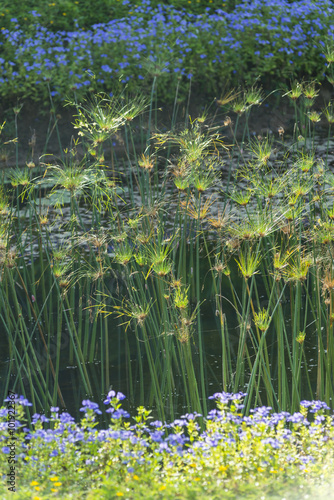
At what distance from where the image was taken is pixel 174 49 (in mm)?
7363

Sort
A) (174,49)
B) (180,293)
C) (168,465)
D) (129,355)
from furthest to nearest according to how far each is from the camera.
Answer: (174,49) → (129,355) → (180,293) → (168,465)

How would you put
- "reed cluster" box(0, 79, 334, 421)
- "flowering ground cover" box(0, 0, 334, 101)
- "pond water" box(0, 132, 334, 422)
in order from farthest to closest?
1. "flowering ground cover" box(0, 0, 334, 101)
2. "pond water" box(0, 132, 334, 422)
3. "reed cluster" box(0, 79, 334, 421)

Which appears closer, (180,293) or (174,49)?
(180,293)

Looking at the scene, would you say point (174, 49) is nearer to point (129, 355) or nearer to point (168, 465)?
point (129, 355)

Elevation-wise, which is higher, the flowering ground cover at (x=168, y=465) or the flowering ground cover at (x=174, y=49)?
the flowering ground cover at (x=174, y=49)

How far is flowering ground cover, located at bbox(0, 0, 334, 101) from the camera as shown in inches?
280

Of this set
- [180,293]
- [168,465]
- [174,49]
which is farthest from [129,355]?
[174,49]

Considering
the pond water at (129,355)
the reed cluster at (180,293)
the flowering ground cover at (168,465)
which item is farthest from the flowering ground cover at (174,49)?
the flowering ground cover at (168,465)

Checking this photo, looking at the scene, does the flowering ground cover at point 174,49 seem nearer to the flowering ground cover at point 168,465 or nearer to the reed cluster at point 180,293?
the reed cluster at point 180,293

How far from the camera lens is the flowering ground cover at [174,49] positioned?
711 cm

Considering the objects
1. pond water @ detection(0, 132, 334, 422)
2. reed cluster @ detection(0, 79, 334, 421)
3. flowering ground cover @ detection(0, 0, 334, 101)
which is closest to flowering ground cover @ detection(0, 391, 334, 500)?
reed cluster @ detection(0, 79, 334, 421)

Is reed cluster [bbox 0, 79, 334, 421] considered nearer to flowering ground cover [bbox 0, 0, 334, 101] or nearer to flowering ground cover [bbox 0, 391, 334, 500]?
flowering ground cover [bbox 0, 391, 334, 500]

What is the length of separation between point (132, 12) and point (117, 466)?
6.87 meters

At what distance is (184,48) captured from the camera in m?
7.52
